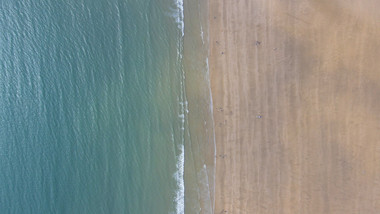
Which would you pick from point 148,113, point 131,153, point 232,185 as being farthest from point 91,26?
point 232,185

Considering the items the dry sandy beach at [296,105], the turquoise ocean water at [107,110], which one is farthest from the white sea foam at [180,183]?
the dry sandy beach at [296,105]

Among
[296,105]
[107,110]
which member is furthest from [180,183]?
[296,105]

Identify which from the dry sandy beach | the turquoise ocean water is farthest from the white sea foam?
the dry sandy beach

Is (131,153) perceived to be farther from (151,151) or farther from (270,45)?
(270,45)

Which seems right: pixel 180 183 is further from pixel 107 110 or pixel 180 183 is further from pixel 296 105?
pixel 296 105

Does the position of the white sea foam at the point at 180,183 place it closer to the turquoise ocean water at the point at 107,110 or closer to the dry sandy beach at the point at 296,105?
the turquoise ocean water at the point at 107,110
